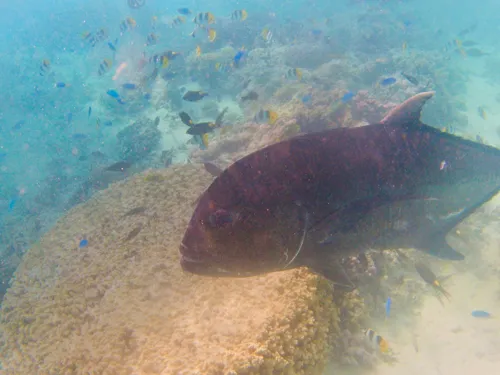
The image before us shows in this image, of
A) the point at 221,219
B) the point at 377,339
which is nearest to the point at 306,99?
the point at 377,339

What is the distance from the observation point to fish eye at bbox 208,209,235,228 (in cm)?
175

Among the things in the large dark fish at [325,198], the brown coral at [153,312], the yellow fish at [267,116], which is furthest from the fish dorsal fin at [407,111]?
the yellow fish at [267,116]

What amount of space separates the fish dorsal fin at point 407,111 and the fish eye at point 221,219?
172cm

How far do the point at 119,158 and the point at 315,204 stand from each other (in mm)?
11503

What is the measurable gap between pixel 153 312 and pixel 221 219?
81.7 inches

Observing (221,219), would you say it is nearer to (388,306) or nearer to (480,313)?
(388,306)

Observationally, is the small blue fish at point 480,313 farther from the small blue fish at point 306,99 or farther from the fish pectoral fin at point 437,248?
the small blue fish at point 306,99

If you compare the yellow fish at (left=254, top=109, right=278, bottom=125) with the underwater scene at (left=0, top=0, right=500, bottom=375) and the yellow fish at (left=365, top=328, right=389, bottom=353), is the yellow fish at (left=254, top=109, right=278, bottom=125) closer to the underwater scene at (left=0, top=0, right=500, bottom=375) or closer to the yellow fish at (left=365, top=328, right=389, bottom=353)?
the underwater scene at (left=0, top=0, right=500, bottom=375)

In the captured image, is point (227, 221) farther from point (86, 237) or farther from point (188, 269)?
point (86, 237)

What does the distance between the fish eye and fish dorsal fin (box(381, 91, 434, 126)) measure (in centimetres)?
172

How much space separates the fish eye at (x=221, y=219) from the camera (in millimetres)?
1750

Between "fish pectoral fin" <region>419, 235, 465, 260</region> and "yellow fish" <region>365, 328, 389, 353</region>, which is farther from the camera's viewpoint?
"yellow fish" <region>365, 328, 389, 353</region>

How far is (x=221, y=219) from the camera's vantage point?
5.74 ft

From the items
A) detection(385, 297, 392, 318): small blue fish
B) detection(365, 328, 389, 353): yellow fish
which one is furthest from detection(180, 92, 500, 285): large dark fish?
detection(385, 297, 392, 318): small blue fish
